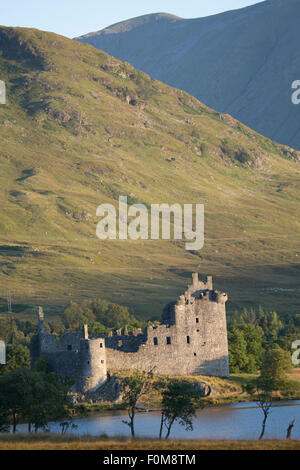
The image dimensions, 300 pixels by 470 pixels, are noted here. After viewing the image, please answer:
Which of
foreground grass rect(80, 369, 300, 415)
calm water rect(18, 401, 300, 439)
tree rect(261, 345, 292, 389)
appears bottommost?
calm water rect(18, 401, 300, 439)

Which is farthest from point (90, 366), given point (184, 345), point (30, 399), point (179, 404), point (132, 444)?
point (132, 444)

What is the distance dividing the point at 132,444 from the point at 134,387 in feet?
93.3

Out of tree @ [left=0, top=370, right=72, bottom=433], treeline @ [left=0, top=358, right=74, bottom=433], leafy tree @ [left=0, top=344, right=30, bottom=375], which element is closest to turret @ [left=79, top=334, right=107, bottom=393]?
leafy tree @ [left=0, top=344, right=30, bottom=375]

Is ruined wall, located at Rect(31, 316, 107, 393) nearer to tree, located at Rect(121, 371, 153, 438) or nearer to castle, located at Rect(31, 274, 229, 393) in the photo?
castle, located at Rect(31, 274, 229, 393)

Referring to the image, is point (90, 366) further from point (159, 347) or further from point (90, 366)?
point (159, 347)

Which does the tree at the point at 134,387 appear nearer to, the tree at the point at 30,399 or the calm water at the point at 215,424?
the calm water at the point at 215,424

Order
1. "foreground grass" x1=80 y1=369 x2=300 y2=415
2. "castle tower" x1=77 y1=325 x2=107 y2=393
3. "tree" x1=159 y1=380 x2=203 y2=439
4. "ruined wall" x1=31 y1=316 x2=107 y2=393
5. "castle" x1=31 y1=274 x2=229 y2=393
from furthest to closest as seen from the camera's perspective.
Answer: "castle" x1=31 y1=274 x2=229 y2=393, "ruined wall" x1=31 y1=316 x2=107 y2=393, "castle tower" x1=77 y1=325 x2=107 y2=393, "foreground grass" x1=80 y1=369 x2=300 y2=415, "tree" x1=159 y1=380 x2=203 y2=439

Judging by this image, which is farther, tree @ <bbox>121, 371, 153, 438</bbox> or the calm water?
tree @ <bbox>121, 371, 153, 438</bbox>

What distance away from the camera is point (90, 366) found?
350 ft

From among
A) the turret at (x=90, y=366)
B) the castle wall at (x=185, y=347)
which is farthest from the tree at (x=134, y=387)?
the turret at (x=90, y=366)

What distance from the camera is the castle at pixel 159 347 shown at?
351ft

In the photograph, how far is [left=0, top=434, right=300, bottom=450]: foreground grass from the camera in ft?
221

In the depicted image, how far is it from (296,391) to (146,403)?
70.0 ft
